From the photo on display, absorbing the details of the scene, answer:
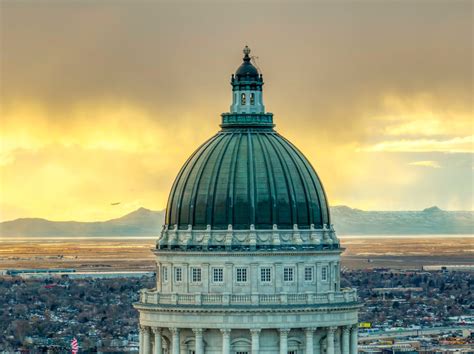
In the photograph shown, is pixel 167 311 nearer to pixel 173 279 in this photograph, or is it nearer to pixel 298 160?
pixel 173 279

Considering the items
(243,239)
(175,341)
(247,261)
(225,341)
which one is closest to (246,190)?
(243,239)

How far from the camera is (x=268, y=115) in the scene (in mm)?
135000

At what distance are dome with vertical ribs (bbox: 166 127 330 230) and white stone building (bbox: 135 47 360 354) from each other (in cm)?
5

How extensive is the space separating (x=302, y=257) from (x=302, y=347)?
4846 millimetres

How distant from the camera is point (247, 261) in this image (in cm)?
12988

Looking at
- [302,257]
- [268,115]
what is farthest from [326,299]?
[268,115]

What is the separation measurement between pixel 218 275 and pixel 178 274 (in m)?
2.42

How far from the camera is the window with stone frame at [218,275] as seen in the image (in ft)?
427

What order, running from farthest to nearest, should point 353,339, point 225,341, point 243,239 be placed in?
point 353,339
point 243,239
point 225,341

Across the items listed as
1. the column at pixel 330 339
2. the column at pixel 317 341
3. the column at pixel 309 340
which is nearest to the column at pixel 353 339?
the column at pixel 330 339

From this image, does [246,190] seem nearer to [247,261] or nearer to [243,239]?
[243,239]

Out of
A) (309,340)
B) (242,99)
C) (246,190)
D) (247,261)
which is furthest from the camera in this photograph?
(242,99)

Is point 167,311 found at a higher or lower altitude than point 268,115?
lower

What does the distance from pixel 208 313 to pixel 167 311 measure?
8.76 feet
